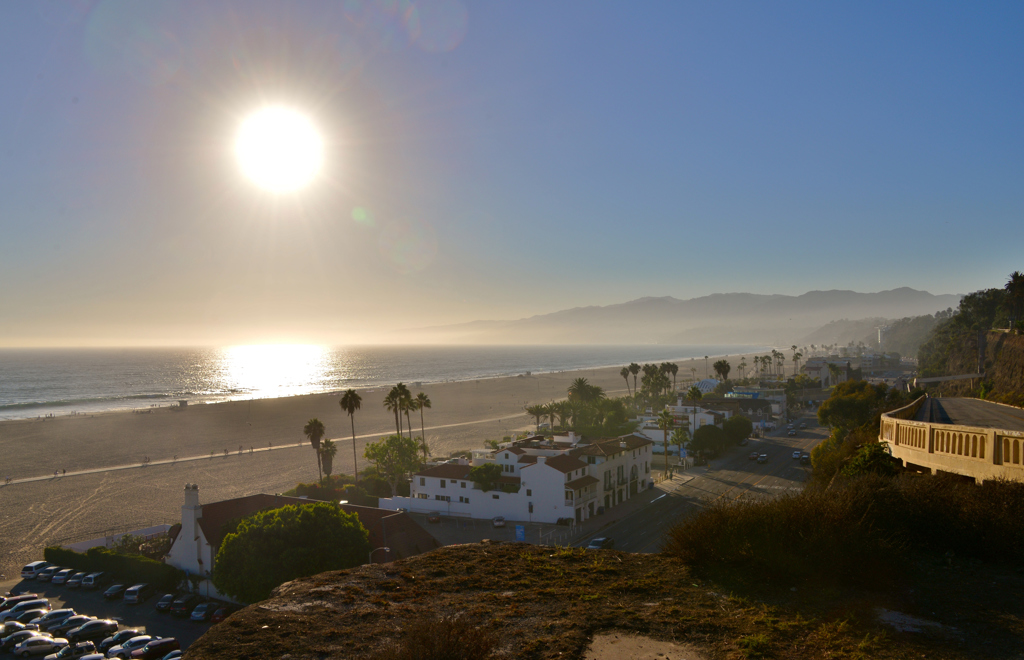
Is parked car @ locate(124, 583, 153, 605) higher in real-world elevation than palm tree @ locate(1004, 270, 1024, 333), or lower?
lower

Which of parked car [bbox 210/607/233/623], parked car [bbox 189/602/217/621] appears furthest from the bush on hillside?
parked car [bbox 189/602/217/621]

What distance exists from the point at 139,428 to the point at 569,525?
256ft

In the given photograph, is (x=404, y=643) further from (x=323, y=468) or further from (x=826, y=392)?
(x=826, y=392)

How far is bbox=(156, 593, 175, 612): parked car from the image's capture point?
29953 mm

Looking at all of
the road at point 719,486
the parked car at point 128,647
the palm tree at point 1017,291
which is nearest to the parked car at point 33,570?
the parked car at point 128,647

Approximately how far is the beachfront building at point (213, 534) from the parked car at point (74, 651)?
6.23 meters

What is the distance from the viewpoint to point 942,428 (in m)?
16.7

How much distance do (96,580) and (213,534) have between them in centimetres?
788

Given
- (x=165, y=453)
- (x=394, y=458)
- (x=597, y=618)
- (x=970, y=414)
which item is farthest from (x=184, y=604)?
(x=165, y=453)

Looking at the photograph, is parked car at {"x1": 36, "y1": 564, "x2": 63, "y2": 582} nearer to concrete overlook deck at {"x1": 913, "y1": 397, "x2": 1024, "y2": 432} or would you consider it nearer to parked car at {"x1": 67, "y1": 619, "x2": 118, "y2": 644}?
parked car at {"x1": 67, "y1": 619, "x2": 118, "y2": 644}

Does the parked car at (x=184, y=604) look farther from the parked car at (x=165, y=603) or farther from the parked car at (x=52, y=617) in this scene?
the parked car at (x=52, y=617)

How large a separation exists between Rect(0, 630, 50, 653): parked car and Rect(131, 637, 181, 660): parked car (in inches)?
228

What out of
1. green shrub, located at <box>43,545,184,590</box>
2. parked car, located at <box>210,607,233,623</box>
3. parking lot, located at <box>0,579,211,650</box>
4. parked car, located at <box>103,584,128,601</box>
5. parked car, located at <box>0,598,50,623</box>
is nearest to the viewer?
parking lot, located at <box>0,579,211,650</box>

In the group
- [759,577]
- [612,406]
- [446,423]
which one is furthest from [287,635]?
[446,423]
